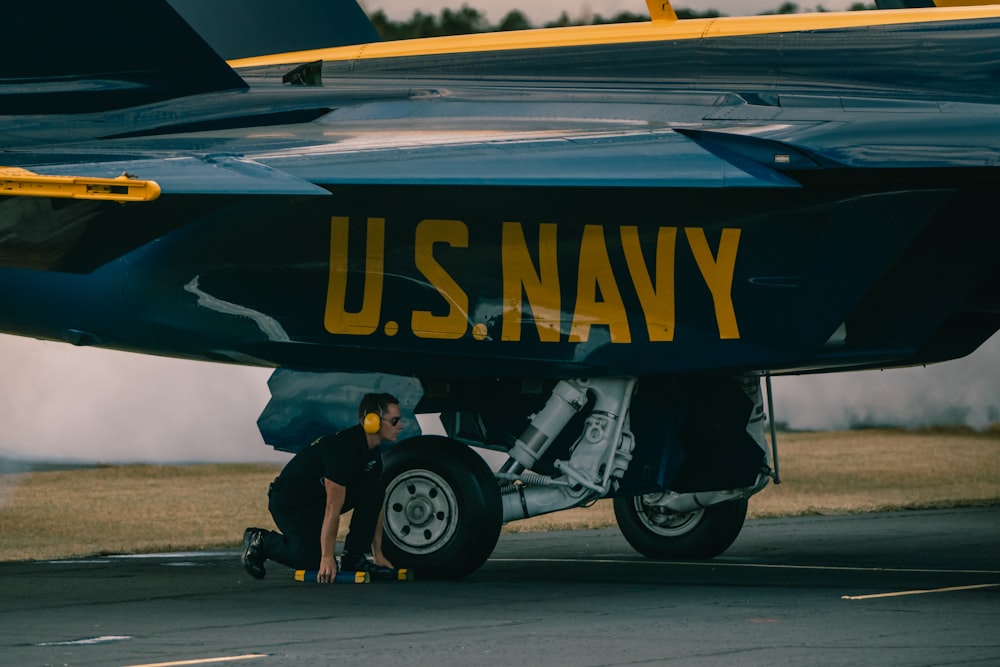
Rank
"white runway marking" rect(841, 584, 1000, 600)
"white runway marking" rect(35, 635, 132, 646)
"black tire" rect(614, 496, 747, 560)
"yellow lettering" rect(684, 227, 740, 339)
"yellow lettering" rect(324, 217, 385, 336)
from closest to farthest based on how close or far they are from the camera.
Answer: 1. "white runway marking" rect(35, 635, 132, 646)
2. "white runway marking" rect(841, 584, 1000, 600)
3. "yellow lettering" rect(684, 227, 740, 339)
4. "yellow lettering" rect(324, 217, 385, 336)
5. "black tire" rect(614, 496, 747, 560)

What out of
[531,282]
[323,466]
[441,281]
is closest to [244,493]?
[323,466]

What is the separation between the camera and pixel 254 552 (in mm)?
10648

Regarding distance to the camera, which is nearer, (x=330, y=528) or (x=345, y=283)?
(x=330, y=528)

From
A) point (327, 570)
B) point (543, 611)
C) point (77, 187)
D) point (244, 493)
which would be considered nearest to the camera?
point (77, 187)

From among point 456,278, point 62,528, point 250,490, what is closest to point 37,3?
point 456,278

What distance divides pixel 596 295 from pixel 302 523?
2366 millimetres

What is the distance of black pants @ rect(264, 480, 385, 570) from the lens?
34.9 feet

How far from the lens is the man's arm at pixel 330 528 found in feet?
33.7

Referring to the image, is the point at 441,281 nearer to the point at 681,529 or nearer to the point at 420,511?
the point at 420,511

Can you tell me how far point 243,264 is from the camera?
35.8 ft

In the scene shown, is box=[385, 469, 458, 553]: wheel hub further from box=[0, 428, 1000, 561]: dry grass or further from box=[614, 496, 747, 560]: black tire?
box=[0, 428, 1000, 561]: dry grass

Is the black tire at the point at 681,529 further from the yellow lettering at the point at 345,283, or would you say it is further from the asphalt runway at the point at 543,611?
the yellow lettering at the point at 345,283

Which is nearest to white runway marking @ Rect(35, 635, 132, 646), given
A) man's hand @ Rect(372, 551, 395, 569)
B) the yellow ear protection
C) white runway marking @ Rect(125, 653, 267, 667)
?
white runway marking @ Rect(125, 653, 267, 667)

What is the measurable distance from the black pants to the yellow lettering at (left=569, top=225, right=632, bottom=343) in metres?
1.66
